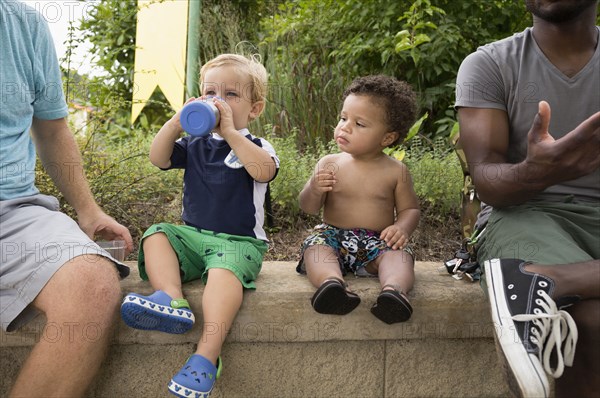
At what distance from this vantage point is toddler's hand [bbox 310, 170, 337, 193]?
2.56 m

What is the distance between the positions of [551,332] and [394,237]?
721 millimetres

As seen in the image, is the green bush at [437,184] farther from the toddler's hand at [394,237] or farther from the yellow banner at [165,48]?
the yellow banner at [165,48]

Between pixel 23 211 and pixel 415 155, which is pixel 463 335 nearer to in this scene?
pixel 23 211

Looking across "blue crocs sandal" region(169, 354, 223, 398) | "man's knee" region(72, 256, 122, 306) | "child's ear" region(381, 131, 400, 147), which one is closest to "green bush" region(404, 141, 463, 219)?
"child's ear" region(381, 131, 400, 147)

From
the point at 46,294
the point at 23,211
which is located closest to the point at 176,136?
the point at 23,211

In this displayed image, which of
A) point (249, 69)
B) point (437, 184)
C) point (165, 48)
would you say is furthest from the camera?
point (165, 48)

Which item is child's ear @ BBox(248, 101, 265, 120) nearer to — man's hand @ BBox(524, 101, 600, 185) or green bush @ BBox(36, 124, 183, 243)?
green bush @ BBox(36, 124, 183, 243)

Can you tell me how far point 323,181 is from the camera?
2.56 m

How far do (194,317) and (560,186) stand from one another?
1.33 meters

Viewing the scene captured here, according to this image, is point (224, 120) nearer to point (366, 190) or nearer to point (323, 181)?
point (323, 181)

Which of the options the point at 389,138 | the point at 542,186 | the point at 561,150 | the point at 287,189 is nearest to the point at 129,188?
the point at 287,189

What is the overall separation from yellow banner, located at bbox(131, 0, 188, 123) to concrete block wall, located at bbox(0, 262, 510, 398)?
3156 millimetres

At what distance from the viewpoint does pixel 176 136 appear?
A: 250cm

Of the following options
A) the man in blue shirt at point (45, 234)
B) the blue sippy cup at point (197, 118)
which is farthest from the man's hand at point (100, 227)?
the blue sippy cup at point (197, 118)
